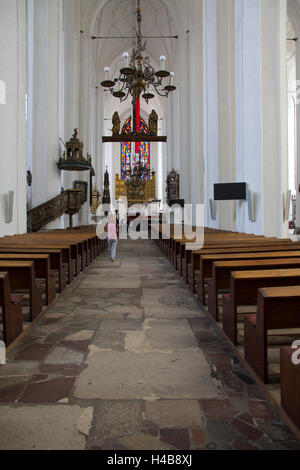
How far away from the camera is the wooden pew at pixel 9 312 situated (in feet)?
8.30

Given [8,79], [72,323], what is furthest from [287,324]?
[8,79]

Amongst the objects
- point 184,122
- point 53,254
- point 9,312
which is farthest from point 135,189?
point 9,312

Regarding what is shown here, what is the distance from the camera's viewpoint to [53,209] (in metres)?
11.3

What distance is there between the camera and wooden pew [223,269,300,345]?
8.05 ft

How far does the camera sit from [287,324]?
1999mm

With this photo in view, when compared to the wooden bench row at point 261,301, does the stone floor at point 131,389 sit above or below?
below

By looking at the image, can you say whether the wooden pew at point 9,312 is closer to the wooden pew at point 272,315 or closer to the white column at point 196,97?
the wooden pew at point 272,315

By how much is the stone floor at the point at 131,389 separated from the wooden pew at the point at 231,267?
11.8 inches

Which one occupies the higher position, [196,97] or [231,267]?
[196,97]

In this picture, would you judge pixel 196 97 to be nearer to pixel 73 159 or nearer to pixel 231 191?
pixel 73 159

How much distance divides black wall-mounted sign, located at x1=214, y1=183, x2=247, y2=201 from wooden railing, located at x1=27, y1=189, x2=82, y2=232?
16.9 ft

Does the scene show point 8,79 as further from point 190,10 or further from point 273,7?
point 190,10

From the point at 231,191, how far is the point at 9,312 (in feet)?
20.3

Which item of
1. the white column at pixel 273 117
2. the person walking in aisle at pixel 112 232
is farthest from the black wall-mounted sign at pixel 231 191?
the person walking in aisle at pixel 112 232
